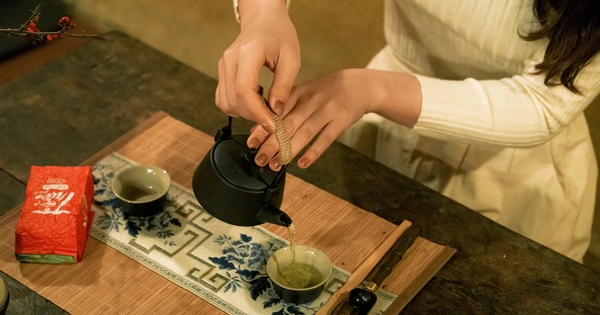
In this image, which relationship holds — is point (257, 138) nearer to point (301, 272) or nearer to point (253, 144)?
point (253, 144)

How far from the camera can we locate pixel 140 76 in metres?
1.56

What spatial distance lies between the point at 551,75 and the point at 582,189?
0.42 metres

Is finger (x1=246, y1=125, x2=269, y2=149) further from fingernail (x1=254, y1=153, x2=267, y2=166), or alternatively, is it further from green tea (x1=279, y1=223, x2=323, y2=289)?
green tea (x1=279, y1=223, x2=323, y2=289)

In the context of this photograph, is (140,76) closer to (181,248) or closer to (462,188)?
(181,248)

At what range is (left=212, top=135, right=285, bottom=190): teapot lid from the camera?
3.20 ft

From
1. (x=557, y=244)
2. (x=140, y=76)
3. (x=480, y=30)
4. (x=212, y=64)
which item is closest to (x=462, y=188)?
(x=557, y=244)

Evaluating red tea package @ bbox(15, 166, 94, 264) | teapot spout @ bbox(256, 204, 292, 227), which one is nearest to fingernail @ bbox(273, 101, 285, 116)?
teapot spout @ bbox(256, 204, 292, 227)

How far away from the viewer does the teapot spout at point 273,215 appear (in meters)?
0.98

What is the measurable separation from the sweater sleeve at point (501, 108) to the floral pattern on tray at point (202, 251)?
382 millimetres

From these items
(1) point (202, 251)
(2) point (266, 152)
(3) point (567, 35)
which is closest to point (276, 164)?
(2) point (266, 152)

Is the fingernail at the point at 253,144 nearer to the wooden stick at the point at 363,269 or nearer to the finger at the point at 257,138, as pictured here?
the finger at the point at 257,138

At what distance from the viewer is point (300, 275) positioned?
109 centimetres

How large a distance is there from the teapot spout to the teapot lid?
0.04 meters

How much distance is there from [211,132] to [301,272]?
458 millimetres
